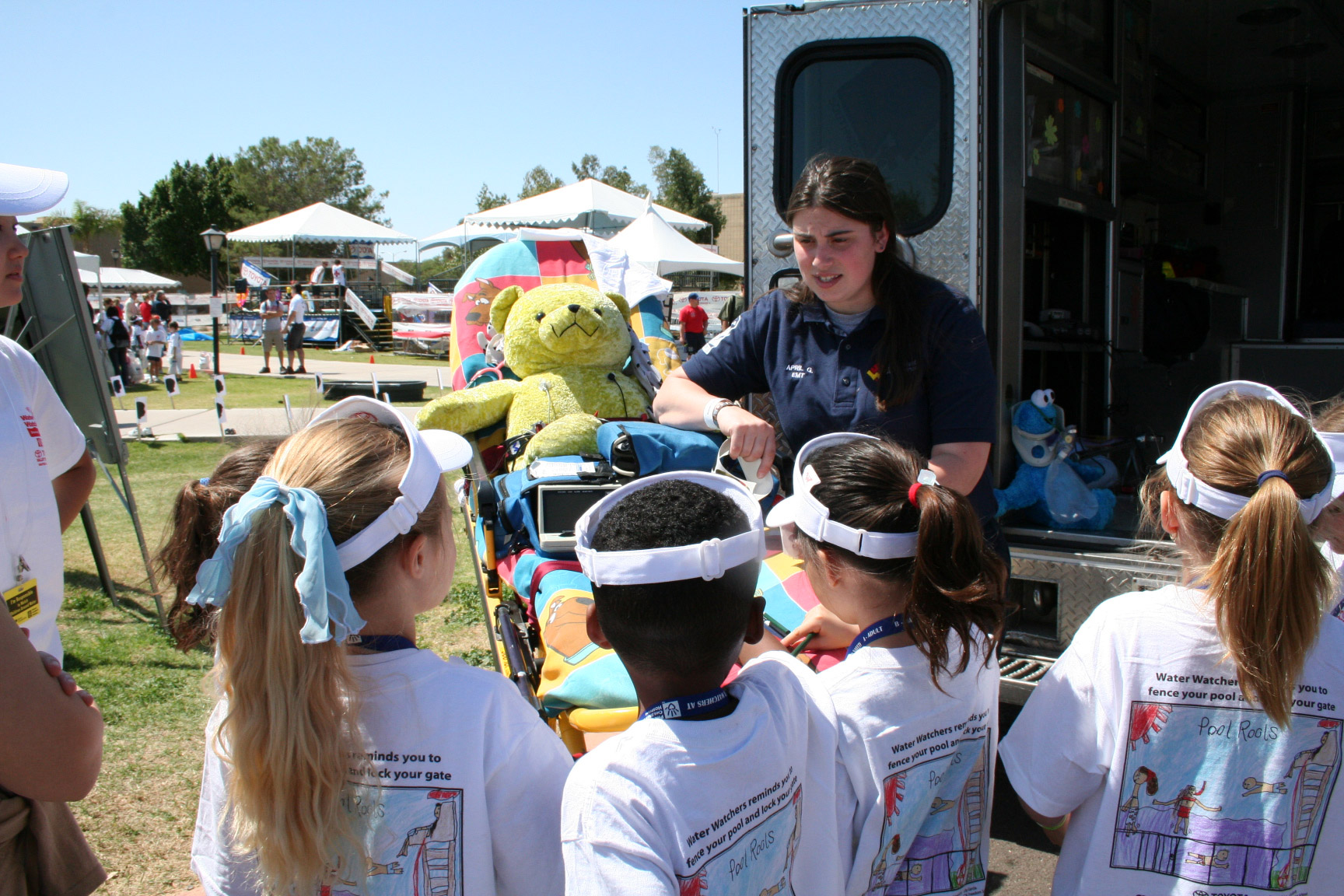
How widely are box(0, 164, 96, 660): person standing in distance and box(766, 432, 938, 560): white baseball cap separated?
70.0 inches

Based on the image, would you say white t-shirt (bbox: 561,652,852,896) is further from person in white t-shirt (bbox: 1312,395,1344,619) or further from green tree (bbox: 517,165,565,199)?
green tree (bbox: 517,165,565,199)

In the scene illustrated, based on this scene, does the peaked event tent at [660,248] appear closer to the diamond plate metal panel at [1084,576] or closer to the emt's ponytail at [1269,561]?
the diamond plate metal panel at [1084,576]

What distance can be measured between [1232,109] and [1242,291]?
1.40 meters

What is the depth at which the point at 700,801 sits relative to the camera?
1.24 metres

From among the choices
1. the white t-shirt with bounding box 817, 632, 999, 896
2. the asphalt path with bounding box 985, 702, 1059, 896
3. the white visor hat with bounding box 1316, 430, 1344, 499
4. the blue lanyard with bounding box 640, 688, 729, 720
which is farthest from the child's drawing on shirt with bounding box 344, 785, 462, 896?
the asphalt path with bounding box 985, 702, 1059, 896

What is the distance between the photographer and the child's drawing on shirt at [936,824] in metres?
1.56

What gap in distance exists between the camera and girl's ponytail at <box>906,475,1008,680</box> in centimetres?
152

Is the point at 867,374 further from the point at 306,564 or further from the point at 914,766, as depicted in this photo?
the point at 306,564

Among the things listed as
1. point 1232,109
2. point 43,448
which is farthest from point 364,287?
A: point 43,448

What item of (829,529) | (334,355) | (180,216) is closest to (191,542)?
(829,529)

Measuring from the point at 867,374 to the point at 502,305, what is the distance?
10.5 feet

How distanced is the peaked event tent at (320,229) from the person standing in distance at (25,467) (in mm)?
28338

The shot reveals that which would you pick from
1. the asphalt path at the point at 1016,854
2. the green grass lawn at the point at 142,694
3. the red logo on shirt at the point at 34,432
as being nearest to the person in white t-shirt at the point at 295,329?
the green grass lawn at the point at 142,694

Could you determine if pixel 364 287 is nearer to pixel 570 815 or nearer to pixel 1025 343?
pixel 1025 343
